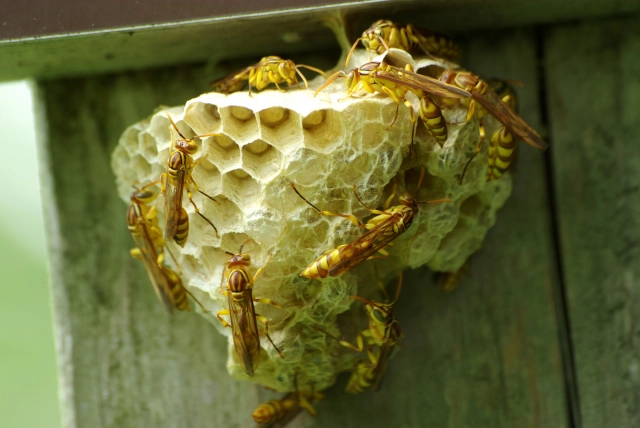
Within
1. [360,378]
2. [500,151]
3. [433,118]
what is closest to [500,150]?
[500,151]

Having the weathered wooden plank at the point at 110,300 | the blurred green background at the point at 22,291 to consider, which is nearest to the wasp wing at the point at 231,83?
the weathered wooden plank at the point at 110,300

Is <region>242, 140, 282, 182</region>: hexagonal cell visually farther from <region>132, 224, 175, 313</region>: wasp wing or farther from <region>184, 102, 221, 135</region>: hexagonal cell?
<region>132, 224, 175, 313</region>: wasp wing

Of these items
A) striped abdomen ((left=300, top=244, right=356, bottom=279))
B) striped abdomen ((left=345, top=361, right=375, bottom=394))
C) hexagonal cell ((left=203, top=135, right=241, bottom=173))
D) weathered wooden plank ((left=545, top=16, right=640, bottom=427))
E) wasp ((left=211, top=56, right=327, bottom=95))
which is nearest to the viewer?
striped abdomen ((left=300, top=244, right=356, bottom=279))

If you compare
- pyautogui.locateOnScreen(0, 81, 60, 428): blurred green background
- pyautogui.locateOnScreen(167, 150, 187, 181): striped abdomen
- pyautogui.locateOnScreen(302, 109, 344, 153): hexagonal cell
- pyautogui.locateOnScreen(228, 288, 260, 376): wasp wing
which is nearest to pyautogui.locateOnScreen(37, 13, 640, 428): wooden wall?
pyautogui.locateOnScreen(228, 288, 260, 376): wasp wing

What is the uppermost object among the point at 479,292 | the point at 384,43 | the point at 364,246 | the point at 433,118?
the point at 384,43

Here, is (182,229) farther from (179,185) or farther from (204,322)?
(204,322)

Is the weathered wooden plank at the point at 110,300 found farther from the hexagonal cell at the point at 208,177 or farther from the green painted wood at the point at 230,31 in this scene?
the hexagonal cell at the point at 208,177
